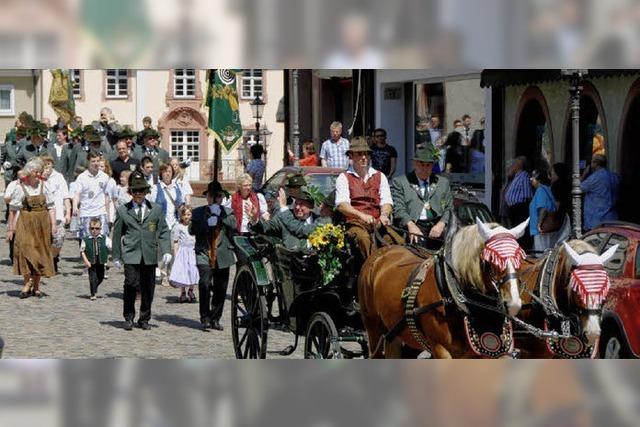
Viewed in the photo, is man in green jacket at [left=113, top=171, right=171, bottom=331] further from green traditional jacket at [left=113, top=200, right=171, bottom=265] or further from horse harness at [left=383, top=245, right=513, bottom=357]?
horse harness at [left=383, top=245, right=513, bottom=357]

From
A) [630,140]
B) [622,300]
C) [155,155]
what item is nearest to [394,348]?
[622,300]

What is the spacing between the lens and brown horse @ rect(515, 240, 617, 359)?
7441 millimetres

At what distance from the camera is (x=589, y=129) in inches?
791

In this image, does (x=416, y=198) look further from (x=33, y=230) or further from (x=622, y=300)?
(x=33, y=230)

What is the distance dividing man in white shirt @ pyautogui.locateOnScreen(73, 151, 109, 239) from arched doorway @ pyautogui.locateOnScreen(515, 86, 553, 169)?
6663 millimetres

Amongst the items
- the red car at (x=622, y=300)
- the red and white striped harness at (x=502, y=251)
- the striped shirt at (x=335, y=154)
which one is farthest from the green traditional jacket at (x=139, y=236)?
the striped shirt at (x=335, y=154)

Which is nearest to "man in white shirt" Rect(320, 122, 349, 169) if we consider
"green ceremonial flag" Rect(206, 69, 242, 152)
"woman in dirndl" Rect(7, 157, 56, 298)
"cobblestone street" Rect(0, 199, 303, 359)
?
"cobblestone street" Rect(0, 199, 303, 359)

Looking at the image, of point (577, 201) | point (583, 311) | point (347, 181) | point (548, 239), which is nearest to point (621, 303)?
point (347, 181)

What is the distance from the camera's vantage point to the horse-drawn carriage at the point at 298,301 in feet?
33.1

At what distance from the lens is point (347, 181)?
10.3m

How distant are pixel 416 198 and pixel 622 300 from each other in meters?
1.63

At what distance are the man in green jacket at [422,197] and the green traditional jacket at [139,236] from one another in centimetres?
506

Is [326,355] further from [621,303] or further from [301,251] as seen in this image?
[621,303]

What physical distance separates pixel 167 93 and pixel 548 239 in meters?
49.8
